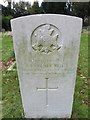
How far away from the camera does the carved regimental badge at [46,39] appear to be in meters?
4.92

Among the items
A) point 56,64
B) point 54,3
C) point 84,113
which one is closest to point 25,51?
point 56,64

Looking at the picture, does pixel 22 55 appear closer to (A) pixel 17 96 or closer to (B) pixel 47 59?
(B) pixel 47 59

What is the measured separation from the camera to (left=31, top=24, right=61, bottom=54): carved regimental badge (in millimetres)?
4922

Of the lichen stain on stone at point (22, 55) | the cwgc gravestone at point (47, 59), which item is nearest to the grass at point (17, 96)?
the cwgc gravestone at point (47, 59)

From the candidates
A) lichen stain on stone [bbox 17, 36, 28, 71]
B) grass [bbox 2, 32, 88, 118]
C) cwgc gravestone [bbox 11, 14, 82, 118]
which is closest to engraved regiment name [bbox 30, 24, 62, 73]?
cwgc gravestone [bbox 11, 14, 82, 118]

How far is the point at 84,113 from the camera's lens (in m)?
5.71

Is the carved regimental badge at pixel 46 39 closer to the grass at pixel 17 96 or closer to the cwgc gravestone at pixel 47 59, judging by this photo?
the cwgc gravestone at pixel 47 59

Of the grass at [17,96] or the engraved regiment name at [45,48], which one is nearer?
the engraved regiment name at [45,48]

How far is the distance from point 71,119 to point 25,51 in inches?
60.7

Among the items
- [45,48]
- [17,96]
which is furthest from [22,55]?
[17,96]

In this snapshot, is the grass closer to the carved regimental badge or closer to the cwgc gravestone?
the cwgc gravestone

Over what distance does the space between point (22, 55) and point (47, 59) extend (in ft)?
1.41

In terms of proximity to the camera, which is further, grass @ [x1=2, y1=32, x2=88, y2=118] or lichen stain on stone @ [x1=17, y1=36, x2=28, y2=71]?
grass @ [x1=2, y1=32, x2=88, y2=118]

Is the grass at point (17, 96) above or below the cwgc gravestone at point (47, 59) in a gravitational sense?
below
